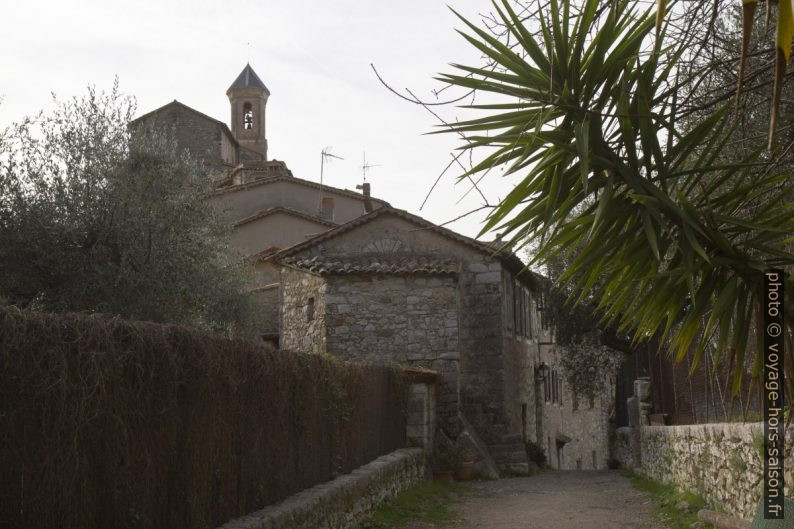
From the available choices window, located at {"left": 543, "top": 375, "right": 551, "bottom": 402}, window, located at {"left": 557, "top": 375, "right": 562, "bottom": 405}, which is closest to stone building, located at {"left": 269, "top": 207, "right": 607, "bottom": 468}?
window, located at {"left": 543, "top": 375, "right": 551, "bottom": 402}

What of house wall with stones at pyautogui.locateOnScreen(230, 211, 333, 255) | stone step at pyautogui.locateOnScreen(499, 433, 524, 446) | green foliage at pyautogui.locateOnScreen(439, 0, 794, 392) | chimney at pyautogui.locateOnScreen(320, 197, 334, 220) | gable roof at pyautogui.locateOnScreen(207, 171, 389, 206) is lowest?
stone step at pyautogui.locateOnScreen(499, 433, 524, 446)

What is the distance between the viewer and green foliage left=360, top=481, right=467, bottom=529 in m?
10.9

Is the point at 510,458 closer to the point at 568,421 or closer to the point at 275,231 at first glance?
the point at 275,231

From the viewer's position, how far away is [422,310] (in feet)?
63.8

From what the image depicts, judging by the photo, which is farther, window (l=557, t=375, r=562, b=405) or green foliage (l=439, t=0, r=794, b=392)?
window (l=557, t=375, r=562, b=405)

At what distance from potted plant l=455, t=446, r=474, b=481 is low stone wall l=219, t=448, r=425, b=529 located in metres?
2.60

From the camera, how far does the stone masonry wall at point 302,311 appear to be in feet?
65.3

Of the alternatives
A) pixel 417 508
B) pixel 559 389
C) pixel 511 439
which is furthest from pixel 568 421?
pixel 417 508

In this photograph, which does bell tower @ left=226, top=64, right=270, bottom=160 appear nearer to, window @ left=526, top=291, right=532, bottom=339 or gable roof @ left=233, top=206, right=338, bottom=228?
gable roof @ left=233, top=206, right=338, bottom=228

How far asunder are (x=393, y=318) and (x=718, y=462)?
10234 mm

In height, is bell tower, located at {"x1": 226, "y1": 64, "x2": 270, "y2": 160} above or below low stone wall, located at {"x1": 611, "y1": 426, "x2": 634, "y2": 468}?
above

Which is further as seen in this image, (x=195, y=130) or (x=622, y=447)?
(x=195, y=130)

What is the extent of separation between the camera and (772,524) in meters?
4.26

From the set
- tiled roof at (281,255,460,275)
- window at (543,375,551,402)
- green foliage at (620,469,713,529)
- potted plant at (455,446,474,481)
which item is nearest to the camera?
green foliage at (620,469,713,529)
